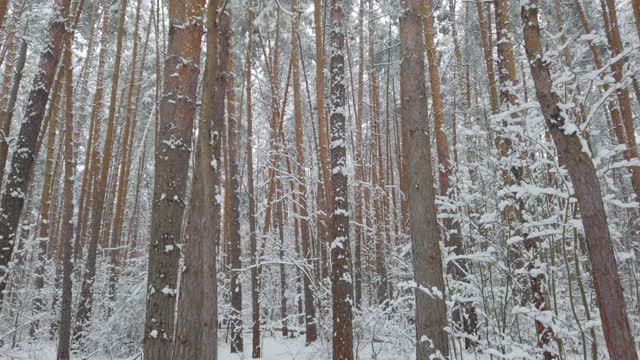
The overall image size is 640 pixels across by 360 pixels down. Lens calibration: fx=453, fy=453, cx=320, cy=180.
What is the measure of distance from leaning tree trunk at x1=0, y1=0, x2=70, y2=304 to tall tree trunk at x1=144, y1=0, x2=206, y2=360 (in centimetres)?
223

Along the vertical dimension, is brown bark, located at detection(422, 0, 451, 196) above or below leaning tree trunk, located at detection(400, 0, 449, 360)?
above

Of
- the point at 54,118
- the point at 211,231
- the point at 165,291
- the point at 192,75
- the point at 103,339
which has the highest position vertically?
the point at 54,118

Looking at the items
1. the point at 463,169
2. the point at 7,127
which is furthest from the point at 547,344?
the point at 7,127

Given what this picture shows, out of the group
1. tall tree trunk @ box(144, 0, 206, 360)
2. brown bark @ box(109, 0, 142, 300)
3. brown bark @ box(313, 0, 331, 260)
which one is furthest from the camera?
brown bark @ box(109, 0, 142, 300)

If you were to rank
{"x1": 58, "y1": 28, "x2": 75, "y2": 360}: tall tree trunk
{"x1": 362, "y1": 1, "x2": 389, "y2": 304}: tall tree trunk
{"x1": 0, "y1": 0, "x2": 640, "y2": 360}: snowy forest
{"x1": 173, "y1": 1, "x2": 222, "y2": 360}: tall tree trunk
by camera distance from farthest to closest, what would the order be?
{"x1": 362, "y1": 1, "x2": 389, "y2": 304}: tall tree trunk < {"x1": 58, "y1": 28, "x2": 75, "y2": 360}: tall tree trunk < {"x1": 0, "y1": 0, "x2": 640, "y2": 360}: snowy forest < {"x1": 173, "y1": 1, "x2": 222, "y2": 360}: tall tree trunk

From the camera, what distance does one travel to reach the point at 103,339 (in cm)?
1161

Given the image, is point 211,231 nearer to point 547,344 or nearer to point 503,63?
point 547,344

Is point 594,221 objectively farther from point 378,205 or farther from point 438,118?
point 378,205

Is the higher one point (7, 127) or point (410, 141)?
point (7, 127)

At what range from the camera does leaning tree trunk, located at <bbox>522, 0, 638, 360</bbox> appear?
2.88 metres

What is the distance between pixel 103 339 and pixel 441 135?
9.77m

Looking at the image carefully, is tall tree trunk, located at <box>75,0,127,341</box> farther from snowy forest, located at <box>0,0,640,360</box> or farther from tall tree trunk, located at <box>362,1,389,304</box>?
tall tree trunk, located at <box>362,1,389,304</box>

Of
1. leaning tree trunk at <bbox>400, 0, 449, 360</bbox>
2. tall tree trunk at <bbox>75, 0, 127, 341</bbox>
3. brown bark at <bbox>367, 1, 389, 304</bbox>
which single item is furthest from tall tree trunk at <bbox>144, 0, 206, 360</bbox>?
brown bark at <bbox>367, 1, 389, 304</bbox>

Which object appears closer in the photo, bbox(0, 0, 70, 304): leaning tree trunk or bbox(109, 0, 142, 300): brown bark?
bbox(0, 0, 70, 304): leaning tree trunk
